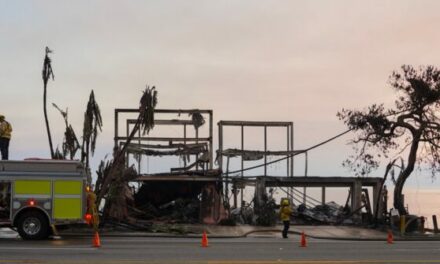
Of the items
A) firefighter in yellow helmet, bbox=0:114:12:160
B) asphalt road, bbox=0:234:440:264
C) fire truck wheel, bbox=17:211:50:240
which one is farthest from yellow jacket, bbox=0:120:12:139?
asphalt road, bbox=0:234:440:264

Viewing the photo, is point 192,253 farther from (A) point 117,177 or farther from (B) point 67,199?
(A) point 117,177

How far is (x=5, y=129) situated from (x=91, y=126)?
12.3 feet

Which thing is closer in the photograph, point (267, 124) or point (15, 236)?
point (15, 236)

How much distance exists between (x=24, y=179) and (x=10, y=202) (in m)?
0.78

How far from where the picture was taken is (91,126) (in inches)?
987

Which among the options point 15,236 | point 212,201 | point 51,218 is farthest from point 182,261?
point 212,201

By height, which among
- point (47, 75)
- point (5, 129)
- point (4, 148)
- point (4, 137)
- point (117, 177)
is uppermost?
point (47, 75)

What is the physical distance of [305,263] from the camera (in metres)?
13.4

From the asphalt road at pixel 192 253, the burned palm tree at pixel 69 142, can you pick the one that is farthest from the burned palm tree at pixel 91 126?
the asphalt road at pixel 192 253

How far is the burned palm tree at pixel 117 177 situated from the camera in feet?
81.9

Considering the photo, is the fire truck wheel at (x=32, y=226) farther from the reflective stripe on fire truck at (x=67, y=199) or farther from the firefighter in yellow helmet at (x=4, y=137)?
the firefighter in yellow helmet at (x=4, y=137)

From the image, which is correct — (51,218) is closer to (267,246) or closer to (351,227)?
(267,246)

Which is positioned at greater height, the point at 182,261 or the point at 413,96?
the point at 413,96

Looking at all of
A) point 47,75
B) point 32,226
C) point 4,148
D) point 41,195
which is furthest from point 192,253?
point 47,75
